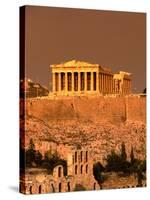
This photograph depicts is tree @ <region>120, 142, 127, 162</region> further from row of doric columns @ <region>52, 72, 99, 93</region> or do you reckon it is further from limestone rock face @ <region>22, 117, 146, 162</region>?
row of doric columns @ <region>52, 72, 99, 93</region>

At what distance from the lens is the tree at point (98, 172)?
359 inches

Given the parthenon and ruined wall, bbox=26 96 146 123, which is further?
the parthenon

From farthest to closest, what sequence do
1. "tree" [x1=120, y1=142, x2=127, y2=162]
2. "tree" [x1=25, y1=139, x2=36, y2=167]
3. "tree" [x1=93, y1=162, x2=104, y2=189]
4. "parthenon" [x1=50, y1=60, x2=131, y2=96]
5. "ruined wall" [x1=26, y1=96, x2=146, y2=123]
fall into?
"tree" [x1=120, y1=142, x2=127, y2=162], "tree" [x1=93, y1=162, x2=104, y2=189], "parthenon" [x1=50, y1=60, x2=131, y2=96], "ruined wall" [x1=26, y1=96, x2=146, y2=123], "tree" [x1=25, y1=139, x2=36, y2=167]

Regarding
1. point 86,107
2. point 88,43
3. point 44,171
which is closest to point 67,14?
point 88,43

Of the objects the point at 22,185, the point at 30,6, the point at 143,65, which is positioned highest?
the point at 30,6

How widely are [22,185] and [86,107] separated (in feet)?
3.54

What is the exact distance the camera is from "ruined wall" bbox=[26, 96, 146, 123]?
8.75 meters

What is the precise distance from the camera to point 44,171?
8.77m

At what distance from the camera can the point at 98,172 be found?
9141 mm

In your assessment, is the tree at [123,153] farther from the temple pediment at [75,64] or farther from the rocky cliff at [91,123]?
the temple pediment at [75,64]

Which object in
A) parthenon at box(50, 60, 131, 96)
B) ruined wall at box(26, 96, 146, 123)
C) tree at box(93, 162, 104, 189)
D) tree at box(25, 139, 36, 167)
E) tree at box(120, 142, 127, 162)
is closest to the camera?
tree at box(25, 139, 36, 167)

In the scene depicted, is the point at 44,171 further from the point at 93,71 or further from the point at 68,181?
the point at 93,71

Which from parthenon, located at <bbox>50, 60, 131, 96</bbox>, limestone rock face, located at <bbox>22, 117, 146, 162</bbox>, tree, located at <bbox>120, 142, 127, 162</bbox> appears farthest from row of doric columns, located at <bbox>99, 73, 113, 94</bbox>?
tree, located at <bbox>120, 142, 127, 162</bbox>

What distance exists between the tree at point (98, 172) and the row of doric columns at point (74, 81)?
32.2 inches
